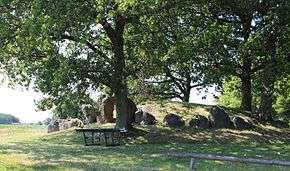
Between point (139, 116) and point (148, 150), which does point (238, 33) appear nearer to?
point (139, 116)

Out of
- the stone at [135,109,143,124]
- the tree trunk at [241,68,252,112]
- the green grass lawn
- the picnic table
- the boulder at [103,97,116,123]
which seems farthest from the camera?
the tree trunk at [241,68,252,112]

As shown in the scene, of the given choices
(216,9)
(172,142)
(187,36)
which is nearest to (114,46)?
(187,36)

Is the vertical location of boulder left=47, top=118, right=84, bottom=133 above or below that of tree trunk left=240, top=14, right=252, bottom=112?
below

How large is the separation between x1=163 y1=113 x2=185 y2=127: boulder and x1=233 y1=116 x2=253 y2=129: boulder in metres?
3.27

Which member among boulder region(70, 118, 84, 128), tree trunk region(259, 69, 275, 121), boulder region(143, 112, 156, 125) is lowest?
boulder region(70, 118, 84, 128)

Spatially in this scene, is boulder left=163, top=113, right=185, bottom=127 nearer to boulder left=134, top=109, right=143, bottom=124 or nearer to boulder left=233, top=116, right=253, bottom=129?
boulder left=134, top=109, right=143, bottom=124

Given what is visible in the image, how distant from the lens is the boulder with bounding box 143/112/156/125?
32150mm

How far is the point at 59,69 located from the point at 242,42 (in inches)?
554

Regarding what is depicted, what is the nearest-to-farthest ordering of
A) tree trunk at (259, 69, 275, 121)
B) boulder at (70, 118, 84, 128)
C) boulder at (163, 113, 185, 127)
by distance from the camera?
1. boulder at (163, 113, 185, 127)
2. tree trunk at (259, 69, 275, 121)
3. boulder at (70, 118, 84, 128)

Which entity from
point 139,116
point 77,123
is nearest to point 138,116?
point 139,116

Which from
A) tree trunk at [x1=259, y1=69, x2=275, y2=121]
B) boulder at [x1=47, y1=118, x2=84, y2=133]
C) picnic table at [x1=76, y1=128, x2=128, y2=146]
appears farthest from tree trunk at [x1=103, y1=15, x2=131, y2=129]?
tree trunk at [x1=259, y1=69, x2=275, y2=121]

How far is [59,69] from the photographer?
80.7ft

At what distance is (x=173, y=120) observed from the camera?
32.0 meters

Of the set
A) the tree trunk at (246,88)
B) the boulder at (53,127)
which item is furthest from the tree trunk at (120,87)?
the tree trunk at (246,88)
